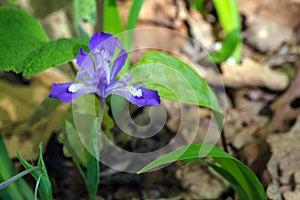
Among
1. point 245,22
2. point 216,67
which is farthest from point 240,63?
point 245,22

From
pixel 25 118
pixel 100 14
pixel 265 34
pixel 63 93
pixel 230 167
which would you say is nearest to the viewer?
pixel 63 93

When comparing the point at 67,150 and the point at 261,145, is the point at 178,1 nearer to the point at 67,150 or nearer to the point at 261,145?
the point at 261,145

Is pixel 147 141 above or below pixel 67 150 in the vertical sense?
below

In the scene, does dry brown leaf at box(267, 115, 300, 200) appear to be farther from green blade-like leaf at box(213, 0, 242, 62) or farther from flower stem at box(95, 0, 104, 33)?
flower stem at box(95, 0, 104, 33)

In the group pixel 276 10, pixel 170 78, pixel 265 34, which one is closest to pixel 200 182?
pixel 170 78

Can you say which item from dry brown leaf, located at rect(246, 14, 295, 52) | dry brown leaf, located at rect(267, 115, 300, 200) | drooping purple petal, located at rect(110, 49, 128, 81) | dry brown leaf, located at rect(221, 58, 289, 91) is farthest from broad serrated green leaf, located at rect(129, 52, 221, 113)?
dry brown leaf, located at rect(246, 14, 295, 52)

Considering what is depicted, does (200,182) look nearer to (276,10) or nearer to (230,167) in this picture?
(230,167)

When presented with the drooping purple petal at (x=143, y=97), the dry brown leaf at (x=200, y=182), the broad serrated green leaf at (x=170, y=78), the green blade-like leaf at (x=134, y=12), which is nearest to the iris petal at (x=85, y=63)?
the drooping purple petal at (x=143, y=97)
